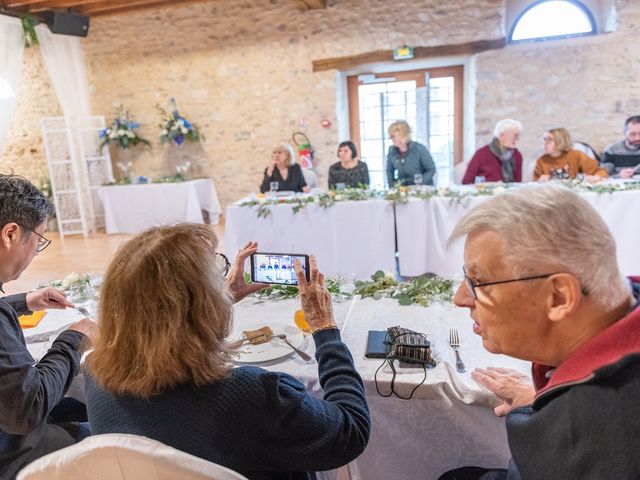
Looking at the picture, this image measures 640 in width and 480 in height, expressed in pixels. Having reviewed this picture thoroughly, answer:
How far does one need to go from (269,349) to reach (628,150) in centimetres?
488

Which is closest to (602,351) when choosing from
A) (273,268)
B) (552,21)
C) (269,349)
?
(269,349)

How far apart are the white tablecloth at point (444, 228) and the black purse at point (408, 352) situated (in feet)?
7.20

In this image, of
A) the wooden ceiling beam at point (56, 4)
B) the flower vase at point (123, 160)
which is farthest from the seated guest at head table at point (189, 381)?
the flower vase at point (123, 160)

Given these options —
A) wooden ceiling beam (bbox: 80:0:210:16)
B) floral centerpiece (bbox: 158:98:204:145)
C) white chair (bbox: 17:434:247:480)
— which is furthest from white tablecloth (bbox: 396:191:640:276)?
wooden ceiling beam (bbox: 80:0:210:16)

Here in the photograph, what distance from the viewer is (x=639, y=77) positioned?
571 cm

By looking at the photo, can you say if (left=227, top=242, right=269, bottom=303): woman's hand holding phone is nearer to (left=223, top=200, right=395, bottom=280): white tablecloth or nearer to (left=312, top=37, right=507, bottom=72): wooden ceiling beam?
(left=223, top=200, right=395, bottom=280): white tablecloth

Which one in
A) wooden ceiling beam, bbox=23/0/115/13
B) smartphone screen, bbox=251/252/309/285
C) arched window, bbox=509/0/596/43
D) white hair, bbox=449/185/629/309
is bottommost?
smartphone screen, bbox=251/252/309/285

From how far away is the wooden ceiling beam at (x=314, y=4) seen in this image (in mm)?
6184

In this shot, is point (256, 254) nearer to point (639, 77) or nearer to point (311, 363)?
point (311, 363)

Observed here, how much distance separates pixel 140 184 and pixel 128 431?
6.21 metres

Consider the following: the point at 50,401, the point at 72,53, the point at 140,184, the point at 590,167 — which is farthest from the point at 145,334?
the point at 72,53

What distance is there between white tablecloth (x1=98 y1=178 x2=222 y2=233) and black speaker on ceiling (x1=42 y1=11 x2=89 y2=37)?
241 cm

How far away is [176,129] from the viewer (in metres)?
7.07

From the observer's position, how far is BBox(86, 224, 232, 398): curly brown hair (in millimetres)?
825
